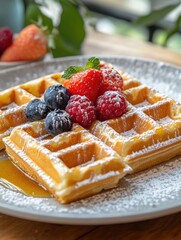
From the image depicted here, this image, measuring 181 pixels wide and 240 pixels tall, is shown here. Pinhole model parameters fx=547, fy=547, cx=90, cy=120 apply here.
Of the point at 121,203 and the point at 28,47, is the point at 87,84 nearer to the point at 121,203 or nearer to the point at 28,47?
the point at 121,203

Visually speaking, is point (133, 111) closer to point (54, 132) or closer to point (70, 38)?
point (54, 132)


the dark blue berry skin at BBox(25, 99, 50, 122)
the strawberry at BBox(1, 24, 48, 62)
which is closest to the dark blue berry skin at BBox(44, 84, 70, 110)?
the dark blue berry skin at BBox(25, 99, 50, 122)

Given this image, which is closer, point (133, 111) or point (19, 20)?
point (133, 111)

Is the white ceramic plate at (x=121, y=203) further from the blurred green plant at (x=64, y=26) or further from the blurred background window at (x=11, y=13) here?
the blurred background window at (x=11, y=13)

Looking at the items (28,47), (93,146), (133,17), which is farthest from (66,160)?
(133,17)

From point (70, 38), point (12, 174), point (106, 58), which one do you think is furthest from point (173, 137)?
point (70, 38)

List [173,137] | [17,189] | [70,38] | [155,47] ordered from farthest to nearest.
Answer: [155,47] < [70,38] < [173,137] < [17,189]

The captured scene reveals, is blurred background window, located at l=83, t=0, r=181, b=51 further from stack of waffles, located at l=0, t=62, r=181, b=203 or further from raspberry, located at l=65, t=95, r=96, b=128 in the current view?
raspberry, located at l=65, t=95, r=96, b=128
